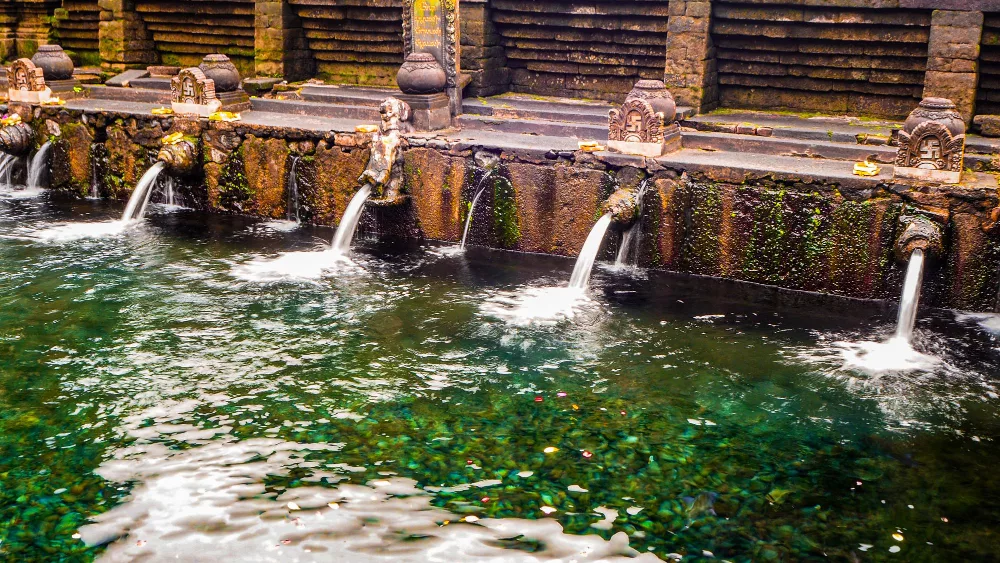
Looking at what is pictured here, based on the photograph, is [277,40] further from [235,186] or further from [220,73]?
[235,186]

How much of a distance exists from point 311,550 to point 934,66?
863 centimetres

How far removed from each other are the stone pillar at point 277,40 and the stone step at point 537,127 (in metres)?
3.88

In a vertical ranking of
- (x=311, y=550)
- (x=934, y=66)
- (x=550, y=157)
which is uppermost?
(x=934, y=66)

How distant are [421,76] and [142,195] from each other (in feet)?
12.5

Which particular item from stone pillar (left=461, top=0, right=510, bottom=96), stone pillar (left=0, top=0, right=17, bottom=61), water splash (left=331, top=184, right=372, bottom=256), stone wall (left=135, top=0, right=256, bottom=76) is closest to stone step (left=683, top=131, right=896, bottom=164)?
stone pillar (left=461, top=0, right=510, bottom=96)

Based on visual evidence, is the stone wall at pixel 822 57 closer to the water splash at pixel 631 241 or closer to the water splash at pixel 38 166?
the water splash at pixel 631 241

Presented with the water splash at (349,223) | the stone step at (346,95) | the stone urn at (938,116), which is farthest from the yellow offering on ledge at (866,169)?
the stone step at (346,95)

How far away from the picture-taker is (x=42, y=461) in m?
5.86

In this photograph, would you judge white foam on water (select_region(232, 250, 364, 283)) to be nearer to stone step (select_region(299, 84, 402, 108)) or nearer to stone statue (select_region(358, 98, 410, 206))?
stone statue (select_region(358, 98, 410, 206))

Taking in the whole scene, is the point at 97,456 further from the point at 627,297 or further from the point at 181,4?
the point at 181,4

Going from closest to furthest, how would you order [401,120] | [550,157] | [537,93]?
[550,157] < [401,120] < [537,93]

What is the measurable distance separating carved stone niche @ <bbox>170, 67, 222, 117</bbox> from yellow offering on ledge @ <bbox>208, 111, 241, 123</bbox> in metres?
0.10

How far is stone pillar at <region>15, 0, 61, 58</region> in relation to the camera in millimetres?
17312

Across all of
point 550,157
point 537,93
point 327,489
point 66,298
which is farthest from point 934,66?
point 66,298
